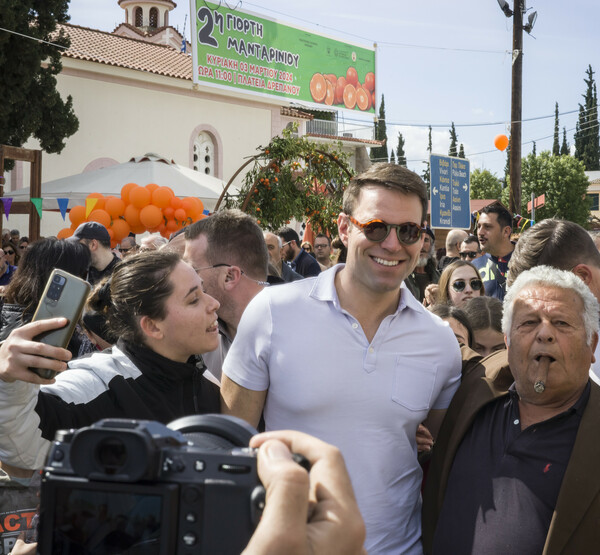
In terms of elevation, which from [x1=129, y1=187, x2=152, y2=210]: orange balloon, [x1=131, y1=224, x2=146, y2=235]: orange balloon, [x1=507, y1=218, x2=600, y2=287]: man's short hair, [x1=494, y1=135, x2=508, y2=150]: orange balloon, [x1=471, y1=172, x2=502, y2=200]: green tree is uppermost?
[x1=471, y1=172, x2=502, y2=200]: green tree

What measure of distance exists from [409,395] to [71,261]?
2.36 meters

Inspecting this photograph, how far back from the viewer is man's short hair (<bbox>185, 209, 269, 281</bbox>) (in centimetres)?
329

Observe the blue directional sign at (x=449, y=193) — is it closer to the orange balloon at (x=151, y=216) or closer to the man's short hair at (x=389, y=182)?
the orange balloon at (x=151, y=216)

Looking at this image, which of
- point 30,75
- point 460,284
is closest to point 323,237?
point 460,284

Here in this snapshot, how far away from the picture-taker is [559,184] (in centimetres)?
5416

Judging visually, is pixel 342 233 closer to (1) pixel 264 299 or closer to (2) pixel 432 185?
(1) pixel 264 299

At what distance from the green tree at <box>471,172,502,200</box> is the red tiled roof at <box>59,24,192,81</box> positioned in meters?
33.9

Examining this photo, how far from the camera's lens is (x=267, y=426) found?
239 centimetres

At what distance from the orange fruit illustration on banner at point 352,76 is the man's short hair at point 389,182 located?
22.3m

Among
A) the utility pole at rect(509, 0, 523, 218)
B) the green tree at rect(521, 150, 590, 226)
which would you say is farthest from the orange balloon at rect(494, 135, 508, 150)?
the green tree at rect(521, 150, 590, 226)

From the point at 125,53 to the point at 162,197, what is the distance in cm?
1815

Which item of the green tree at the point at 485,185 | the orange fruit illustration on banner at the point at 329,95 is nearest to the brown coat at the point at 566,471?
the orange fruit illustration on banner at the point at 329,95

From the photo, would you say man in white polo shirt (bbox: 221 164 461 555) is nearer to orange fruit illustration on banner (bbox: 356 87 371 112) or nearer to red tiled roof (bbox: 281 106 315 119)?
orange fruit illustration on banner (bbox: 356 87 371 112)

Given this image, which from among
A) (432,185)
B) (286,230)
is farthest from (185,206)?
(432,185)
